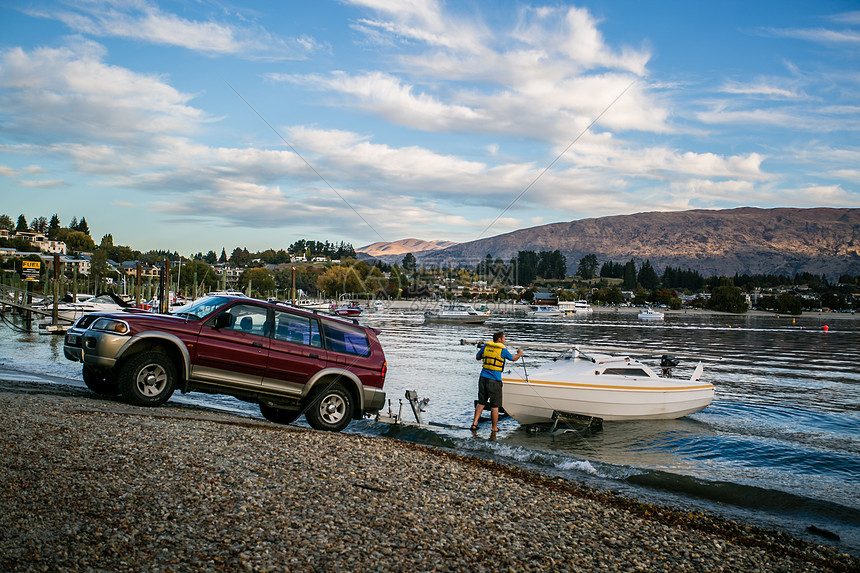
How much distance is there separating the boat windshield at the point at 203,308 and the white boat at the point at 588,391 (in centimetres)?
755

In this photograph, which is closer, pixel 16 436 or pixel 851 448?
pixel 16 436

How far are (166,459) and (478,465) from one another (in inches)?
191

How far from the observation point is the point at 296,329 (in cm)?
→ 1174

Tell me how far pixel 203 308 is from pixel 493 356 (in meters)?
6.48

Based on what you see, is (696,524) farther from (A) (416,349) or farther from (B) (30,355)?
(A) (416,349)

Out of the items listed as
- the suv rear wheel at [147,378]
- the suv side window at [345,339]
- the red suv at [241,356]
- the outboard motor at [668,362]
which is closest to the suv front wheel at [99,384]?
the red suv at [241,356]

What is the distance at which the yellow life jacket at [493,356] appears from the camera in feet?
45.2

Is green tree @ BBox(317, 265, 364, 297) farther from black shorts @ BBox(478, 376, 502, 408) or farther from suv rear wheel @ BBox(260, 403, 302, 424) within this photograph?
suv rear wheel @ BBox(260, 403, 302, 424)

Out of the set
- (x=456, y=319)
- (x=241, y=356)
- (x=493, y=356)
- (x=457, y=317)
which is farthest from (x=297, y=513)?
(x=457, y=317)

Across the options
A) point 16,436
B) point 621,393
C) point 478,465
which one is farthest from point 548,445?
point 16,436

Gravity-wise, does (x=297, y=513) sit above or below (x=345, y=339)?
below

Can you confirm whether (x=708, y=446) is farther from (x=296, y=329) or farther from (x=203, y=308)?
(x=203, y=308)

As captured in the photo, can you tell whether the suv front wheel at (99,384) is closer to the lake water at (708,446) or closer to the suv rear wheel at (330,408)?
the lake water at (708,446)

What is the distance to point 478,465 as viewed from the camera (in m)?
9.84
